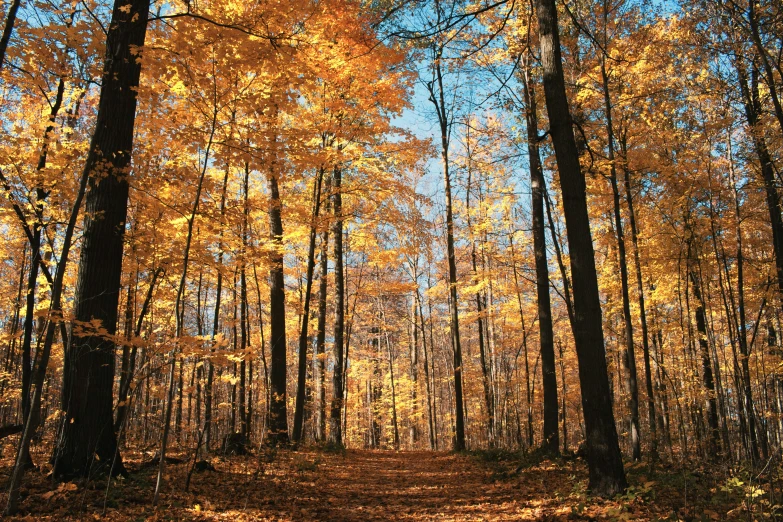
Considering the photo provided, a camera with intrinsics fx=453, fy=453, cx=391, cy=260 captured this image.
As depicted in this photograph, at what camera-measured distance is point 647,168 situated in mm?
9164

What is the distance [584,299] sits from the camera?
5047mm

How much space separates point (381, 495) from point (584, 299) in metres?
3.96

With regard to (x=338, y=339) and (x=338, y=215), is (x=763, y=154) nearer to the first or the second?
(x=338, y=215)

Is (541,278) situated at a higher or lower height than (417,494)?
higher

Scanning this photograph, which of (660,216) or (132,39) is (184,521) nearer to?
(132,39)

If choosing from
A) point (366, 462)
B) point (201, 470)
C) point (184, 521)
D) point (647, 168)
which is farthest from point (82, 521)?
point (647, 168)

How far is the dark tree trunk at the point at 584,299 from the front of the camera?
4.72 metres

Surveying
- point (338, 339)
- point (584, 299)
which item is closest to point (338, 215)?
point (338, 339)

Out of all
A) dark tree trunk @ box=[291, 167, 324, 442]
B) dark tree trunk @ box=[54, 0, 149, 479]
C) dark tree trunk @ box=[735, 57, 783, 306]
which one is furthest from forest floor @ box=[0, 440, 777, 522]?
dark tree trunk @ box=[735, 57, 783, 306]

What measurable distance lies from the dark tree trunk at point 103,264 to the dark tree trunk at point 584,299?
4845 millimetres

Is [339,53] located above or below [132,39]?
above

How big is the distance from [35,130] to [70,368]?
13.3 ft

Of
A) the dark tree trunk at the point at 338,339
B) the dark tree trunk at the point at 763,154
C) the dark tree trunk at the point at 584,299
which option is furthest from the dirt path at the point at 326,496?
the dark tree trunk at the point at 763,154

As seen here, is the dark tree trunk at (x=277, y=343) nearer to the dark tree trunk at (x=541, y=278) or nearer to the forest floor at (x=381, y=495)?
the forest floor at (x=381, y=495)
